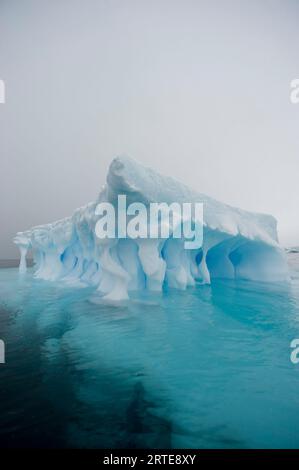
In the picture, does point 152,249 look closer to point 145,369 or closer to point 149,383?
point 145,369

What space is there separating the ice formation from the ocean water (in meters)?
3.59

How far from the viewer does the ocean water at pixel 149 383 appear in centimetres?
220

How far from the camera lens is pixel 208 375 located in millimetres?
3281

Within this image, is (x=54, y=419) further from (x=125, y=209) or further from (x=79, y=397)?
(x=125, y=209)

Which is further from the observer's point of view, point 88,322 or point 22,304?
point 22,304

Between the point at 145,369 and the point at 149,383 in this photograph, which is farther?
the point at 145,369


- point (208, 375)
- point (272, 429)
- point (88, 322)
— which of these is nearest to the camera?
point (272, 429)

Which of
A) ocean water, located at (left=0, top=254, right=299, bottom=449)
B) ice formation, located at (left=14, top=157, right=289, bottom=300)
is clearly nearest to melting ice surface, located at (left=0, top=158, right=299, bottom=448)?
ocean water, located at (left=0, top=254, right=299, bottom=449)

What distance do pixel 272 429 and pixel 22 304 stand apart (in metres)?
7.81

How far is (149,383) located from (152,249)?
6.53m

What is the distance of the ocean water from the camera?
7.20 feet

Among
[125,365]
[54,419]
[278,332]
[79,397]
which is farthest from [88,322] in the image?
[278,332]

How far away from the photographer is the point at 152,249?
9508 millimetres

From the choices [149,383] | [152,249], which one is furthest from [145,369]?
[152,249]
